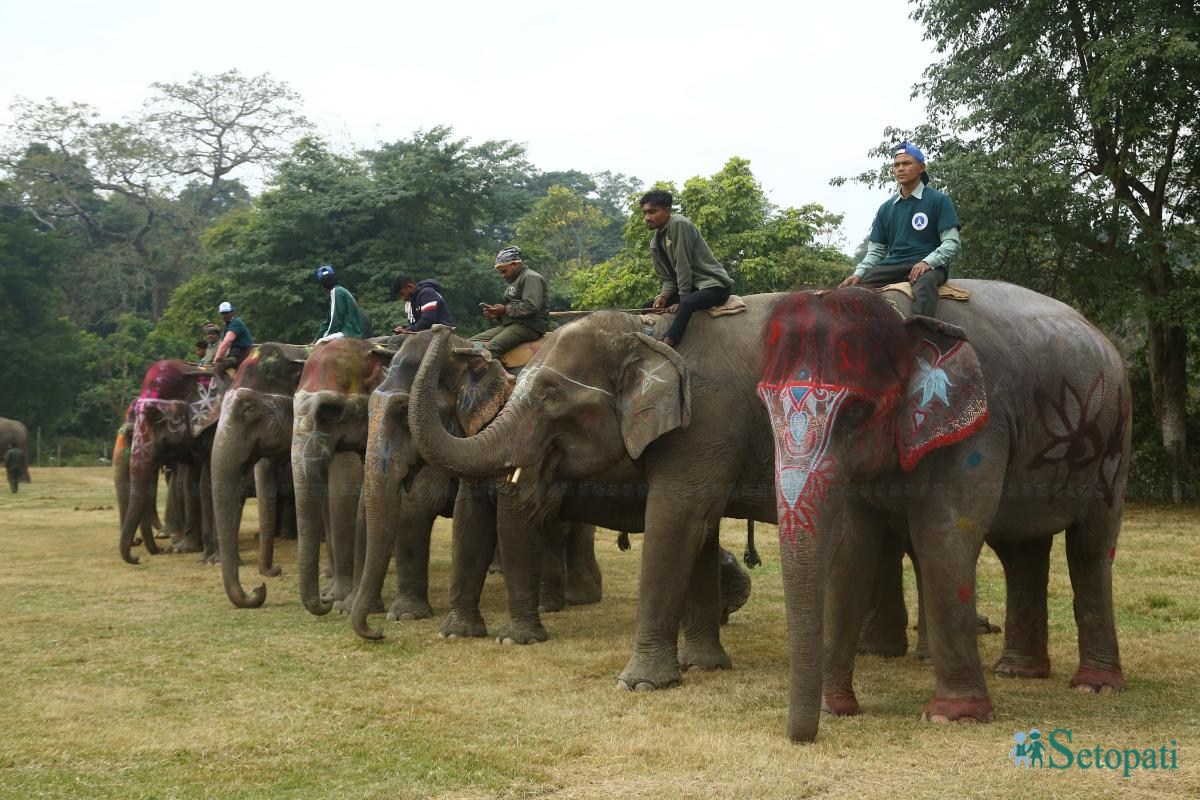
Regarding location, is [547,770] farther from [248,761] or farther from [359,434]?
[359,434]

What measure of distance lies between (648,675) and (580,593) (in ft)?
13.9

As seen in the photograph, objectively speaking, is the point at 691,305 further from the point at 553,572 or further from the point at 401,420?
the point at 553,572

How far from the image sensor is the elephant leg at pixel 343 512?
1102 cm

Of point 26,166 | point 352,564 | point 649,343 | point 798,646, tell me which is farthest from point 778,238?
point 26,166

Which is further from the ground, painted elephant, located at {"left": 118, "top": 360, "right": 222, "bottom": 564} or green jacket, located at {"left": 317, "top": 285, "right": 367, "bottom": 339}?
green jacket, located at {"left": 317, "top": 285, "right": 367, "bottom": 339}

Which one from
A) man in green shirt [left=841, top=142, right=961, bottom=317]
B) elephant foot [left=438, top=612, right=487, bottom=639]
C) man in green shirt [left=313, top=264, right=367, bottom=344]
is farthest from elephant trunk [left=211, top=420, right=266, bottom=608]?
man in green shirt [left=841, top=142, right=961, bottom=317]

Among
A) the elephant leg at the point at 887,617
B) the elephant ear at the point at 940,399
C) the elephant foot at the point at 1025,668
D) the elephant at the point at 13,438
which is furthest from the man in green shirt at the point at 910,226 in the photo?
the elephant at the point at 13,438

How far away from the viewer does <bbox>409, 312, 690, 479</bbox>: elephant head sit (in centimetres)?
782

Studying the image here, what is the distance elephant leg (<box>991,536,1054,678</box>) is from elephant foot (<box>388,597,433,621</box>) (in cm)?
488

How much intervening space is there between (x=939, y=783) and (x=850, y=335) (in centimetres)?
217

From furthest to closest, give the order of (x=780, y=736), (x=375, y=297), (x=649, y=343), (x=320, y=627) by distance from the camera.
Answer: (x=375, y=297), (x=320, y=627), (x=649, y=343), (x=780, y=736)

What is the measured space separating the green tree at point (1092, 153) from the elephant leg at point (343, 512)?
1241cm

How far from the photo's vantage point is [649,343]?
8.09m

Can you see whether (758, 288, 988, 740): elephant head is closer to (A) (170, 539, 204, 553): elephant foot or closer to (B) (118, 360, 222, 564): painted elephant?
(B) (118, 360, 222, 564): painted elephant
